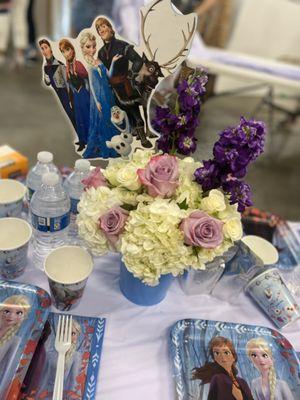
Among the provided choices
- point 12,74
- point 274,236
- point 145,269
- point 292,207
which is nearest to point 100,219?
point 145,269

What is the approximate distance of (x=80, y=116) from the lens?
2.89 ft

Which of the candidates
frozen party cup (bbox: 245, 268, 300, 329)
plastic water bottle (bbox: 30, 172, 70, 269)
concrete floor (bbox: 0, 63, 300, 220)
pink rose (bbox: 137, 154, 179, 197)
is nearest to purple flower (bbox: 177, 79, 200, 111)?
pink rose (bbox: 137, 154, 179, 197)

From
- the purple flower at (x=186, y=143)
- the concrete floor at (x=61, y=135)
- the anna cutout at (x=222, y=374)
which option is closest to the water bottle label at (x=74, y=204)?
the purple flower at (x=186, y=143)

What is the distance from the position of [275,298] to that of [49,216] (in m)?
0.53

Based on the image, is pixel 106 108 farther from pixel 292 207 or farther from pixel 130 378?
pixel 292 207

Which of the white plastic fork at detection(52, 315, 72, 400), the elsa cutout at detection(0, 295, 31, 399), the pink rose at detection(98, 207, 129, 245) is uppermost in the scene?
the pink rose at detection(98, 207, 129, 245)

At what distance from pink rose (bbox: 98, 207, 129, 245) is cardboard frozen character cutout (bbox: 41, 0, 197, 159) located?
0.81 feet

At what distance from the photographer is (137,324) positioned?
2.58ft

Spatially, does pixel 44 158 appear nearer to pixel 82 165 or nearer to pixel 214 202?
pixel 82 165

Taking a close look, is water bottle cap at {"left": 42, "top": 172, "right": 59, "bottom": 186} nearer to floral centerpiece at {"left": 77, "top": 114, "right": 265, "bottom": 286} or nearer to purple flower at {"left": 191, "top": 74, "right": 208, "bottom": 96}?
floral centerpiece at {"left": 77, "top": 114, "right": 265, "bottom": 286}

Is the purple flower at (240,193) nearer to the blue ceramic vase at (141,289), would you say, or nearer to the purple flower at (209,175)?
the purple flower at (209,175)

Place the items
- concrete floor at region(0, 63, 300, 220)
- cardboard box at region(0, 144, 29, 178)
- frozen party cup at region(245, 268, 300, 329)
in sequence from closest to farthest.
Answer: frozen party cup at region(245, 268, 300, 329)
cardboard box at region(0, 144, 29, 178)
concrete floor at region(0, 63, 300, 220)

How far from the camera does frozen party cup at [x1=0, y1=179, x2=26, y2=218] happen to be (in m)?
0.90

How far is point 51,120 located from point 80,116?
235cm
